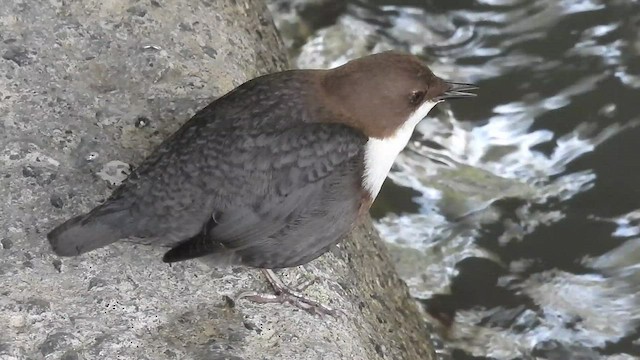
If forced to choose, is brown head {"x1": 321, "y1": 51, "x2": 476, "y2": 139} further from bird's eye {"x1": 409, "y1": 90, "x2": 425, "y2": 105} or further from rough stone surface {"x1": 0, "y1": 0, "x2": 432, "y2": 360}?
rough stone surface {"x1": 0, "y1": 0, "x2": 432, "y2": 360}

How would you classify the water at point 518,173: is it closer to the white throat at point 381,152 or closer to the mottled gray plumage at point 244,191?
the white throat at point 381,152

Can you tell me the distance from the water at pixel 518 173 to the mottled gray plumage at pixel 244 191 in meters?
1.29

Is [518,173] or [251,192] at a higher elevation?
[518,173]

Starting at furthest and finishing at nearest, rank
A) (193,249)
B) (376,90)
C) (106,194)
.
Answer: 1. (106,194)
2. (376,90)
3. (193,249)

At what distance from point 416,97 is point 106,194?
31.4 inches

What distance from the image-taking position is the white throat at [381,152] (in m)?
2.11

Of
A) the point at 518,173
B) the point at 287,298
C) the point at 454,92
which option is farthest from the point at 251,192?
the point at 518,173

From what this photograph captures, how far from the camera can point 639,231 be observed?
129 inches

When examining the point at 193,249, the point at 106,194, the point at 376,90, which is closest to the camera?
the point at 193,249

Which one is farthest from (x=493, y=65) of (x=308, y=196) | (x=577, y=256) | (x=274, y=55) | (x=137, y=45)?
(x=308, y=196)

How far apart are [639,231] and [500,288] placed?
54 cm

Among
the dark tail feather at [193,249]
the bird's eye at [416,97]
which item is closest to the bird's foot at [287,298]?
the dark tail feather at [193,249]

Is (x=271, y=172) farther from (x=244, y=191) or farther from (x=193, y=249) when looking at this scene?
(x=193, y=249)

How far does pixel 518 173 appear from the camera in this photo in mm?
3510
